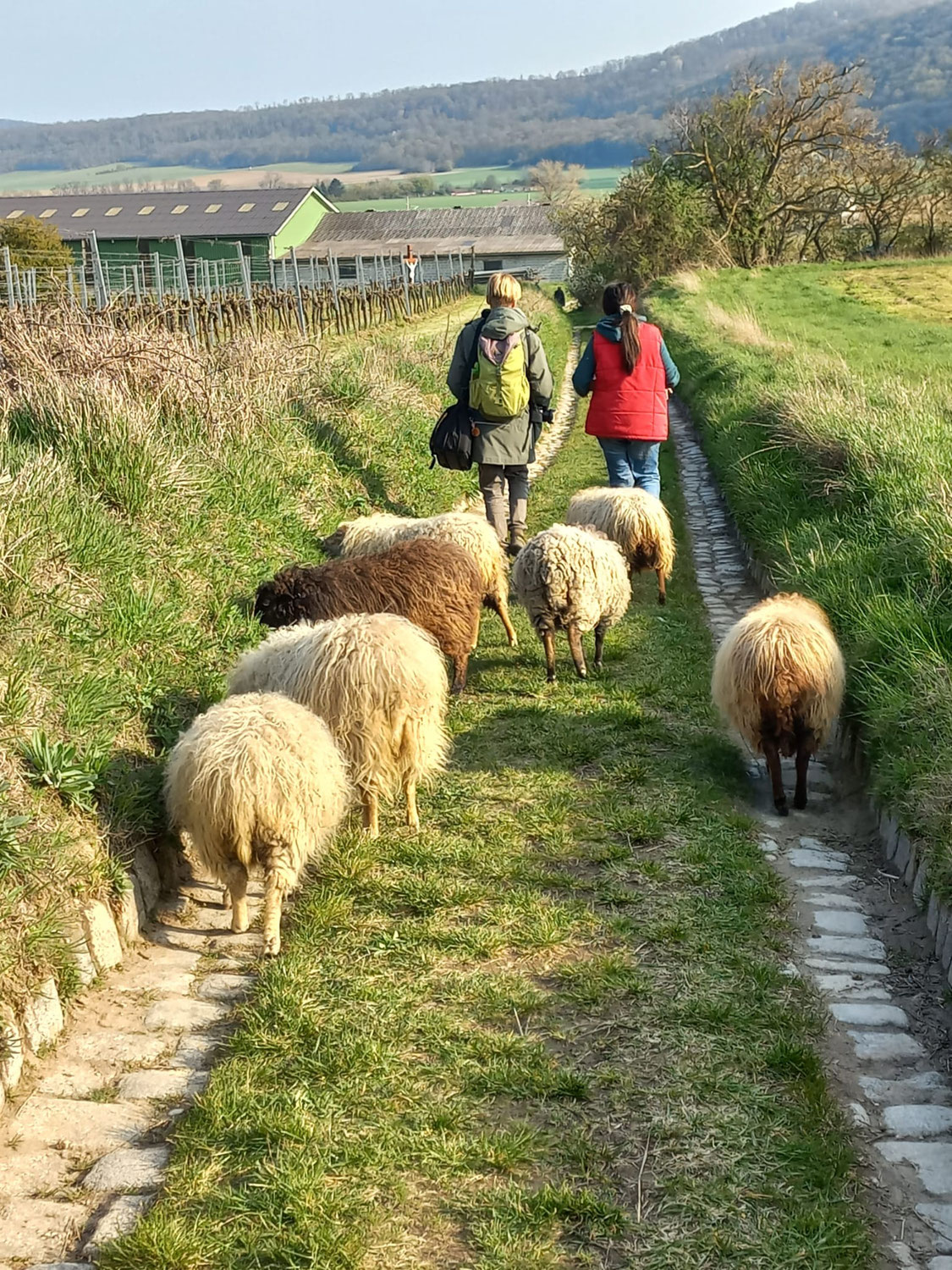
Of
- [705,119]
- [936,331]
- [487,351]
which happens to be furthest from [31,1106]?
[705,119]

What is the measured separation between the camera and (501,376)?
9.43 m

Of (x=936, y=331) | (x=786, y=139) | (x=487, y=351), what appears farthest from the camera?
(x=786, y=139)

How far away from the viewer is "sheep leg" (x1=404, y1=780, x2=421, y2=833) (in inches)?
233

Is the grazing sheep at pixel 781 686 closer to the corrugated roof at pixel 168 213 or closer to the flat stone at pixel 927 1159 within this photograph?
the flat stone at pixel 927 1159

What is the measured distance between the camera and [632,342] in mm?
9555

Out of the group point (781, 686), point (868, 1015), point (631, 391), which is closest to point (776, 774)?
point (781, 686)

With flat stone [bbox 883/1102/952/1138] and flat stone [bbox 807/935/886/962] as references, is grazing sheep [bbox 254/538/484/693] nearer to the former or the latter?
flat stone [bbox 807/935/886/962]

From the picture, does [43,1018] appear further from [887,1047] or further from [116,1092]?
[887,1047]

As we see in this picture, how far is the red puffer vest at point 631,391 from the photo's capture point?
31.6 feet

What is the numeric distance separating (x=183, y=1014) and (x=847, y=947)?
290 cm

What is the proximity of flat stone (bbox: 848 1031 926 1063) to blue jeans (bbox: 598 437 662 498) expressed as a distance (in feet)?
20.4

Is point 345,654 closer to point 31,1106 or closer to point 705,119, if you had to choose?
point 31,1106

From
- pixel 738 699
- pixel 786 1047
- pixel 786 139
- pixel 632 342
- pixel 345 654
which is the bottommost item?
pixel 786 1047

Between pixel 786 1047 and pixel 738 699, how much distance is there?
2.43 m
